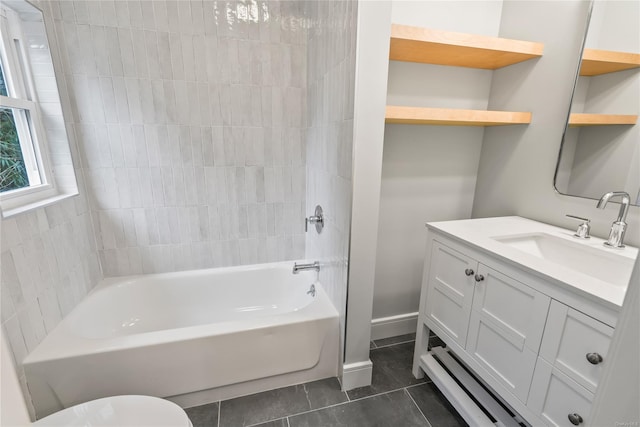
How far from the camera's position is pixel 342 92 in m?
1.43

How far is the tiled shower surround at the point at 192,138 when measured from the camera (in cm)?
158

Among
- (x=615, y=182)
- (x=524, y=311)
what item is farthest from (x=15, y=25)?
(x=615, y=182)

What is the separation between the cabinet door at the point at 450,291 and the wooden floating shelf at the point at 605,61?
1022mm

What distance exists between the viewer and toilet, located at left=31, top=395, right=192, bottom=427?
1022 millimetres

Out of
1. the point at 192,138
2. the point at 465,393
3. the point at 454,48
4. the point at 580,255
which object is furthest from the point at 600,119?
the point at 192,138

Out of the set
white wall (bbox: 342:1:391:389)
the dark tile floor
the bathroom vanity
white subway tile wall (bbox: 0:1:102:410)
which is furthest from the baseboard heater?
white subway tile wall (bbox: 0:1:102:410)

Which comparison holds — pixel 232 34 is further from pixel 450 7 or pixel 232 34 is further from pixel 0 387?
pixel 0 387

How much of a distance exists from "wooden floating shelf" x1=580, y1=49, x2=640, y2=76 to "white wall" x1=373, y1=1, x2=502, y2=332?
0.55 m

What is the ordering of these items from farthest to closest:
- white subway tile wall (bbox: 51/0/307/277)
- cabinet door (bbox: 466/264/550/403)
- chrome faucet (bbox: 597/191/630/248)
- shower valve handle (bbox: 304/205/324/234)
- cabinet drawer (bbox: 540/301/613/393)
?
shower valve handle (bbox: 304/205/324/234), white subway tile wall (bbox: 51/0/307/277), chrome faucet (bbox: 597/191/630/248), cabinet door (bbox: 466/264/550/403), cabinet drawer (bbox: 540/301/613/393)

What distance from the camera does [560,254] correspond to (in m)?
1.32

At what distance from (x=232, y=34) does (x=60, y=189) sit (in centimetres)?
145

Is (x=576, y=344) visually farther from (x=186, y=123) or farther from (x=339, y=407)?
(x=186, y=123)

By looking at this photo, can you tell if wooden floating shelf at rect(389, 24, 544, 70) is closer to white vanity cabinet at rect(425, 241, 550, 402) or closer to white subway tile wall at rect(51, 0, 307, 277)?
white subway tile wall at rect(51, 0, 307, 277)

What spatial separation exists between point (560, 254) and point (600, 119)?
635 millimetres
